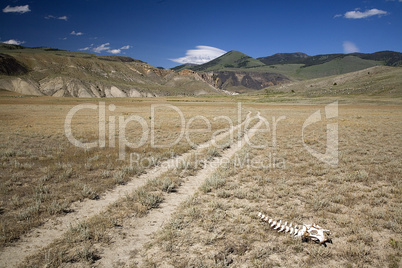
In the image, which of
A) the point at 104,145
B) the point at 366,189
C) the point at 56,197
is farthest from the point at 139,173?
the point at 366,189

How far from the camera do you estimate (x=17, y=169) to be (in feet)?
32.7

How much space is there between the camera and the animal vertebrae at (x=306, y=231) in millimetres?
5105

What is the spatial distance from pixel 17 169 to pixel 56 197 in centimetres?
478

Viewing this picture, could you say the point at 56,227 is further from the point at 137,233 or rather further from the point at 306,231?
the point at 306,231

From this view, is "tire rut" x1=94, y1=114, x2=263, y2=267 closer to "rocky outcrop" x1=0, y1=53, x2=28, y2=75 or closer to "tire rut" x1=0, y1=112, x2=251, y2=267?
"tire rut" x1=0, y1=112, x2=251, y2=267

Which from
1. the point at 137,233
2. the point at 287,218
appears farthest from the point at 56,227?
the point at 287,218

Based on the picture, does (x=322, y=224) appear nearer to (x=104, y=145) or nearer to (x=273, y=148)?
(x=273, y=148)

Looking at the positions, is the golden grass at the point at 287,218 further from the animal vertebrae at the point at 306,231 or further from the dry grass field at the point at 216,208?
the animal vertebrae at the point at 306,231

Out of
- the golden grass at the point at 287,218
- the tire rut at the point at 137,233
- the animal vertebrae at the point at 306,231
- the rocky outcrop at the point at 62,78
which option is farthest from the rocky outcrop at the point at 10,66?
the animal vertebrae at the point at 306,231

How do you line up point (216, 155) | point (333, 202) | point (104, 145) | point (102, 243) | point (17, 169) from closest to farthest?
point (102, 243) → point (333, 202) → point (17, 169) → point (216, 155) → point (104, 145)

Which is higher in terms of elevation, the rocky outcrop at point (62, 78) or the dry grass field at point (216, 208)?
the rocky outcrop at point (62, 78)

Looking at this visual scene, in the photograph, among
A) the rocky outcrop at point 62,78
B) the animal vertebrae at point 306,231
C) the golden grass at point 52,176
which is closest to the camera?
the animal vertebrae at point 306,231

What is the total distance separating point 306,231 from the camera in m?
5.29

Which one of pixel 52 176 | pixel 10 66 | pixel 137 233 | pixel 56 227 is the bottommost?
pixel 137 233
